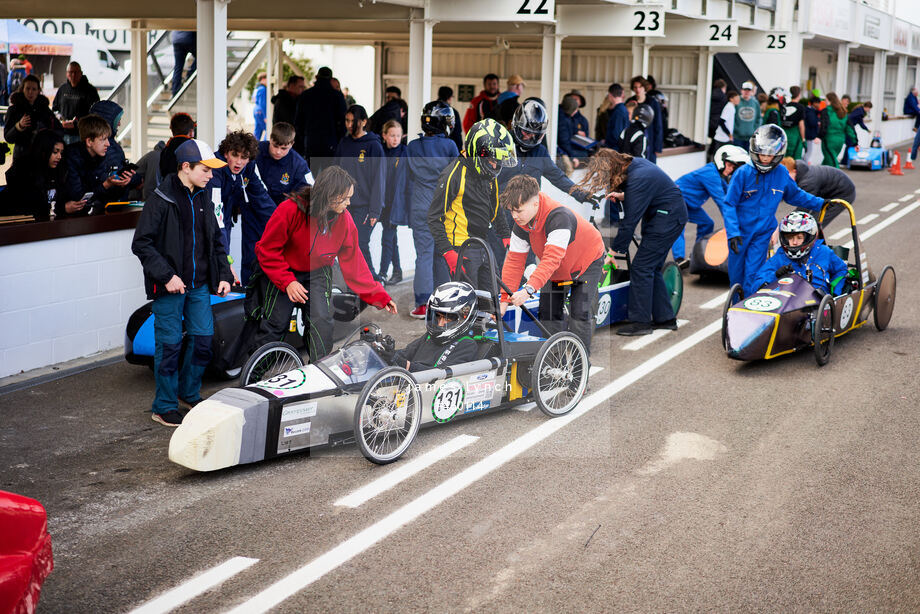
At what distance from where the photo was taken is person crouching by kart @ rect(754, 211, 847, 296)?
8.92 m

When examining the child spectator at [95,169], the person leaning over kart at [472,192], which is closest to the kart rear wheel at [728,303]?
the person leaning over kart at [472,192]

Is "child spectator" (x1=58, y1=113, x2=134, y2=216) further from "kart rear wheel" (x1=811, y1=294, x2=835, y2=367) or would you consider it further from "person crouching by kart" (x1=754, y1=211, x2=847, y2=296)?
"kart rear wheel" (x1=811, y1=294, x2=835, y2=367)

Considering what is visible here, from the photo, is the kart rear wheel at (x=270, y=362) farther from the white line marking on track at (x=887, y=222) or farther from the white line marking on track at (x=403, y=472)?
the white line marking on track at (x=887, y=222)

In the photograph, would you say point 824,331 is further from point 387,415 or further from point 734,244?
point 387,415

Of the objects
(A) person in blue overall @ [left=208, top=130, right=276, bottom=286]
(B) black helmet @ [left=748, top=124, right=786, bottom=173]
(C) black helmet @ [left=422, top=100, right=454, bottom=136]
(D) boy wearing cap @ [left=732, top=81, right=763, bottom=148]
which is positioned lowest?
(A) person in blue overall @ [left=208, top=130, right=276, bottom=286]

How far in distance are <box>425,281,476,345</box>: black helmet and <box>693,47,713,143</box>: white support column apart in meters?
17.3

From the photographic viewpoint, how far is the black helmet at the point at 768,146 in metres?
9.31

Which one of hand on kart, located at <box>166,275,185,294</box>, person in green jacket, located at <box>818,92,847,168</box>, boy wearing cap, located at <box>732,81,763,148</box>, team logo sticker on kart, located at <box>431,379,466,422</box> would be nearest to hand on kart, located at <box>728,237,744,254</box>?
team logo sticker on kart, located at <box>431,379,466,422</box>

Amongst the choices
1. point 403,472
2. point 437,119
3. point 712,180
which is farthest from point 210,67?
point 712,180

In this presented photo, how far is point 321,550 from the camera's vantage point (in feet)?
16.6

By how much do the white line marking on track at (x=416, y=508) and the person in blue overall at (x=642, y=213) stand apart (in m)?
1.26

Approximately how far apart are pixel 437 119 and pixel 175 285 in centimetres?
439

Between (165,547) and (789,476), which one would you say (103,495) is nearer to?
(165,547)

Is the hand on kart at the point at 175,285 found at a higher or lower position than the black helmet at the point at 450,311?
higher
